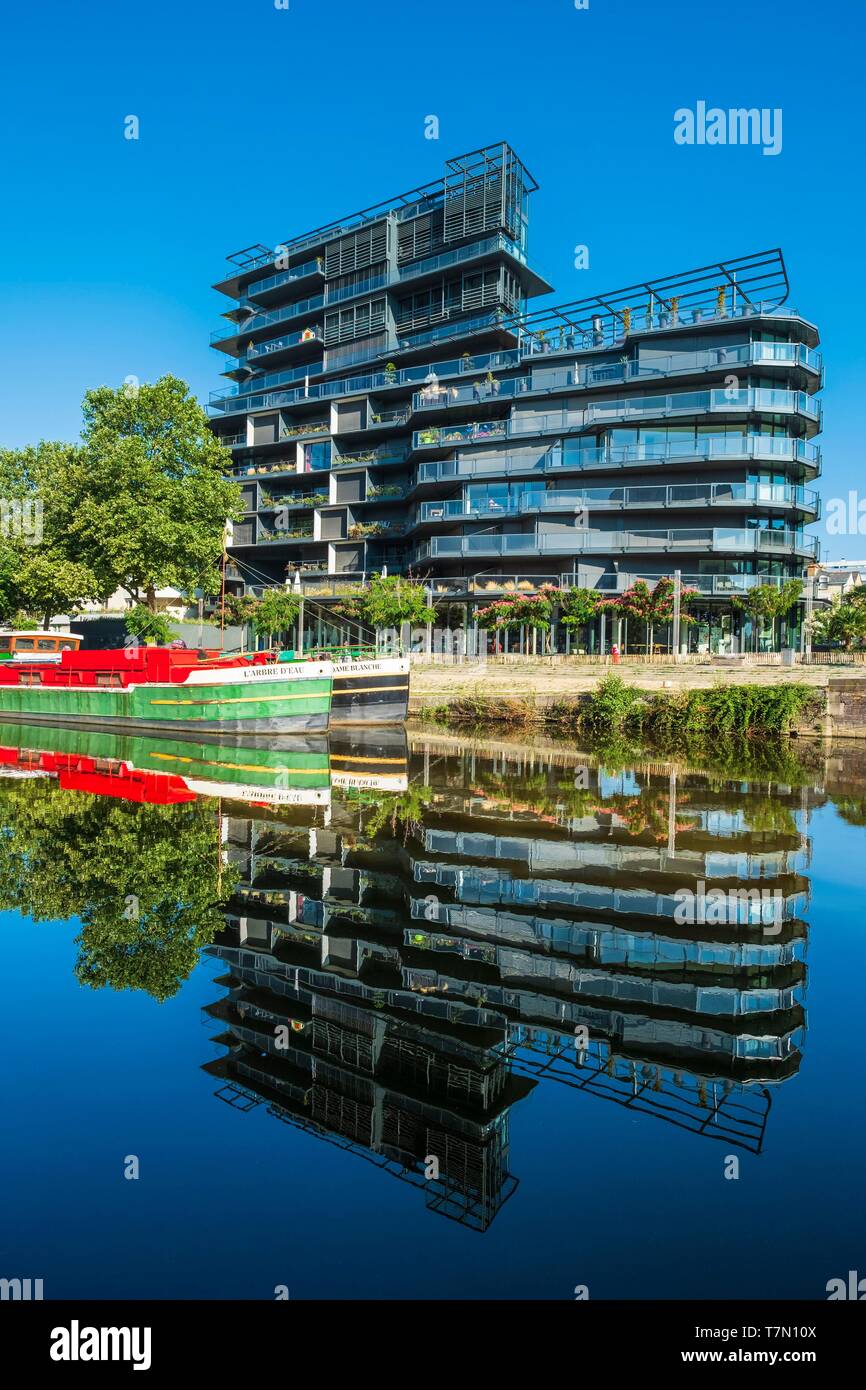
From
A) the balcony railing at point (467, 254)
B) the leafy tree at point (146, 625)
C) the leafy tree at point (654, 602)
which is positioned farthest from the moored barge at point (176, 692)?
the balcony railing at point (467, 254)

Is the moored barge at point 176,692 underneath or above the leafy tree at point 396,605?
underneath

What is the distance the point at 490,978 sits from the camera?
7.55 m

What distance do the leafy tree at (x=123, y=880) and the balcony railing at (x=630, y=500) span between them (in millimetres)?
30090

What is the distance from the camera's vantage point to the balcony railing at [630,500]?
121 ft

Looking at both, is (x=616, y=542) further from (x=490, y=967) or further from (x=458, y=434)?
(x=490, y=967)

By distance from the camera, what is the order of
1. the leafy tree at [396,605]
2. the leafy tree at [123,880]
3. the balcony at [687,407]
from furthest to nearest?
the leafy tree at [396,605], the balcony at [687,407], the leafy tree at [123,880]

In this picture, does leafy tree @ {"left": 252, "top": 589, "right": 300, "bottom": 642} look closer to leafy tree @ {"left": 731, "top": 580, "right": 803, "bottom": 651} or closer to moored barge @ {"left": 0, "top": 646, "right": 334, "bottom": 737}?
moored barge @ {"left": 0, "top": 646, "right": 334, "bottom": 737}

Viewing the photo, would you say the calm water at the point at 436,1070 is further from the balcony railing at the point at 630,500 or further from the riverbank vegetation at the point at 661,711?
the balcony railing at the point at 630,500

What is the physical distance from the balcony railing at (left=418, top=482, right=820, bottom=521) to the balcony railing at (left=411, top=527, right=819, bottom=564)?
1.25m

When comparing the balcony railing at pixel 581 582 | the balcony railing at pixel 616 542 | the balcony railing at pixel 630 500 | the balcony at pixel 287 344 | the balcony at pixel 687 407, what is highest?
the balcony at pixel 287 344

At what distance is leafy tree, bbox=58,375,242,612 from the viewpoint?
40.6 metres

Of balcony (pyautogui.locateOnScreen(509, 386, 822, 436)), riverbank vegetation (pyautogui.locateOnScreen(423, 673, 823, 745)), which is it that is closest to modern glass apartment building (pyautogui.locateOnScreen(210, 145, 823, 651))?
balcony (pyautogui.locateOnScreen(509, 386, 822, 436))

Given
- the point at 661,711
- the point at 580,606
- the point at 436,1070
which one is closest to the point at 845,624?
the point at 580,606
